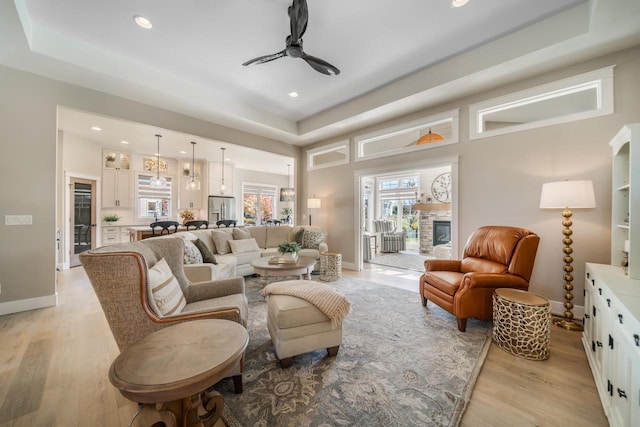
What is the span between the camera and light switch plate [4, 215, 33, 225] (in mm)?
2896

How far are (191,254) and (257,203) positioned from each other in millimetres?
7269

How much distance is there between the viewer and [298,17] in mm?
2135

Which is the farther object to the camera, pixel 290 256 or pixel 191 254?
pixel 290 256

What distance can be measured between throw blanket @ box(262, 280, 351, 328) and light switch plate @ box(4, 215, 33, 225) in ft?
11.3

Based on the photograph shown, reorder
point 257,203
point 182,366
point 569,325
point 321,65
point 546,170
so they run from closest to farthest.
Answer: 1. point 182,366
2. point 569,325
3. point 321,65
4. point 546,170
5. point 257,203

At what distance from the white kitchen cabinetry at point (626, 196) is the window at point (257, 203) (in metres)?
9.42

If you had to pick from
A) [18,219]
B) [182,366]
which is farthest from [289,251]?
[18,219]

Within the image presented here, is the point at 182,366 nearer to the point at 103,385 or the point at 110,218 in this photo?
the point at 103,385

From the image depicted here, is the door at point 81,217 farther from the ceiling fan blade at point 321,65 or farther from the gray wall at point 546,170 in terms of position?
the gray wall at point 546,170

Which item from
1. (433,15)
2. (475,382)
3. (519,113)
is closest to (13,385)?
(475,382)

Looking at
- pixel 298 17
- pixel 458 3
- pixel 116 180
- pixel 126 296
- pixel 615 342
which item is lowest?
pixel 615 342

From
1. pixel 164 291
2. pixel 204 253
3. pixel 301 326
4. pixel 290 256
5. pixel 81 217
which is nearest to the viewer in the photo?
pixel 164 291

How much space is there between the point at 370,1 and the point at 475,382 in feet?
11.3

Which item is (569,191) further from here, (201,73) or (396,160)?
(201,73)
